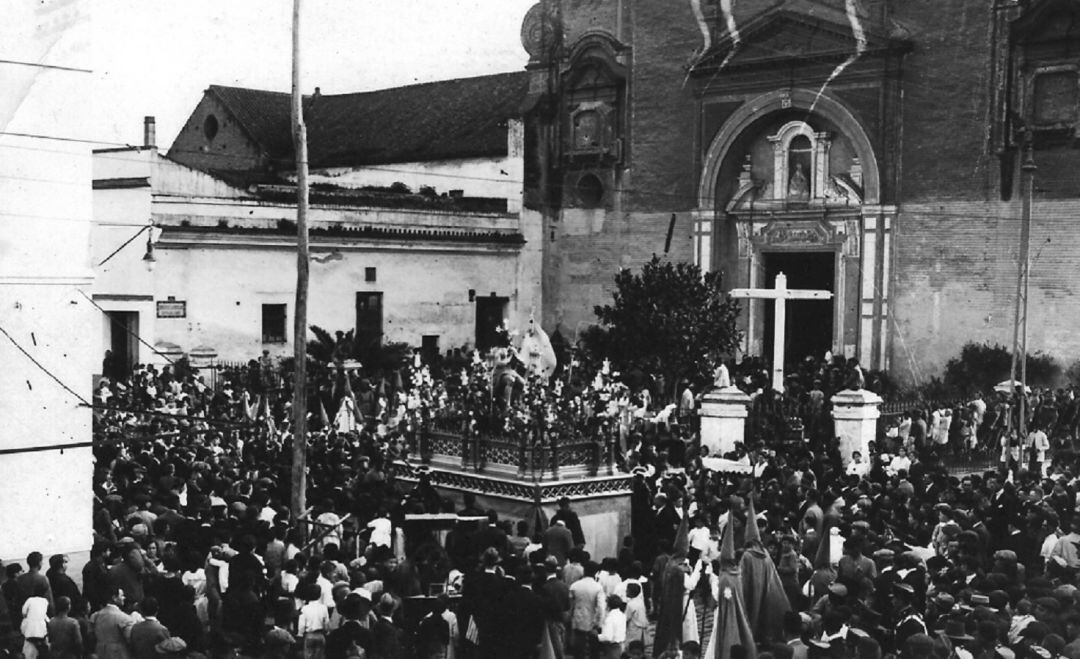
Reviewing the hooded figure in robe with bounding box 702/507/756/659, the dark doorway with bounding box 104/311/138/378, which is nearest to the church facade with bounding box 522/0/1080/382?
the dark doorway with bounding box 104/311/138/378

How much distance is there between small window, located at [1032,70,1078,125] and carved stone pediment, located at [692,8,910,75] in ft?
9.59

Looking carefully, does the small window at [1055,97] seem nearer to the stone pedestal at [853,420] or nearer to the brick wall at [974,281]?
the brick wall at [974,281]

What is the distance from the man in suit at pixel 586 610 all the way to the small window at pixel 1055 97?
60.8 ft

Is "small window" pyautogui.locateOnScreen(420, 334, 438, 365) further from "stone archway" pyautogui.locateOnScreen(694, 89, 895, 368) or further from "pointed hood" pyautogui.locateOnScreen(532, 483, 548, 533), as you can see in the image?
"pointed hood" pyautogui.locateOnScreen(532, 483, 548, 533)

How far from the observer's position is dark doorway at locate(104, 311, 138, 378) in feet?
89.1

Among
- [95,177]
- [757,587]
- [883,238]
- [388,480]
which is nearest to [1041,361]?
[883,238]

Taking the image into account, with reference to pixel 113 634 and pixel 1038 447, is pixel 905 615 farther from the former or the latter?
pixel 1038 447

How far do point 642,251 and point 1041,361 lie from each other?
1014cm

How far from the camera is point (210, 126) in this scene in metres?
40.3

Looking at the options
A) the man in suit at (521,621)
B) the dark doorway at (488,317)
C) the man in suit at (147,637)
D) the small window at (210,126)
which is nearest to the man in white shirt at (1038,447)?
the man in suit at (521,621)

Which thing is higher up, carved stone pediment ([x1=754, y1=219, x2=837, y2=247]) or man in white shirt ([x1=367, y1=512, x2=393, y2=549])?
carved stone pediment ([x1=754, y1=219, x2=837, y2=247])

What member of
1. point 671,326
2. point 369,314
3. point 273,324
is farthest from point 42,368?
point 369,314

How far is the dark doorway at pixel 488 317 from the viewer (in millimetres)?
33562

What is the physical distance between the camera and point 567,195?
3416 cm
